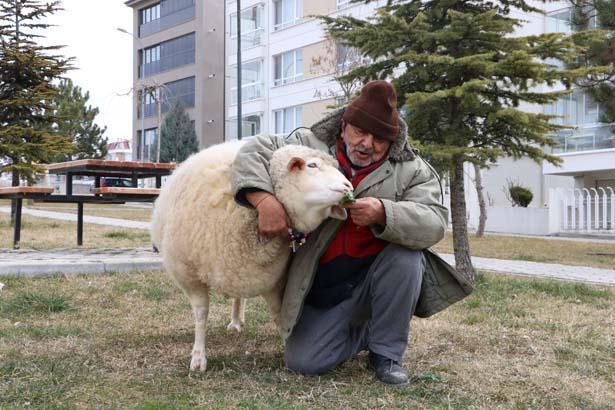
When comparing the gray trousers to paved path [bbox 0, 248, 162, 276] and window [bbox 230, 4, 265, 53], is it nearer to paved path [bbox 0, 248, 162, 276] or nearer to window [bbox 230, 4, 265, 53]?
paved path [bbox 0, 248, 162, 276]

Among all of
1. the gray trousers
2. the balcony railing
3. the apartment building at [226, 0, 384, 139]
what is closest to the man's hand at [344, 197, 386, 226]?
the gray trousers

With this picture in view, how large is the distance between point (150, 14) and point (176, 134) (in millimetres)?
12665

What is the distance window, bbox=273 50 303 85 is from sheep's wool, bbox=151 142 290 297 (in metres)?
24.6

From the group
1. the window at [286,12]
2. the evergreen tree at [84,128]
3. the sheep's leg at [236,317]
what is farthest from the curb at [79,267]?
the evergreen tree at [84,128]

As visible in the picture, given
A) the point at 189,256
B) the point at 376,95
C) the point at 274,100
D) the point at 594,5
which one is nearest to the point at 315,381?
the point at 189,256

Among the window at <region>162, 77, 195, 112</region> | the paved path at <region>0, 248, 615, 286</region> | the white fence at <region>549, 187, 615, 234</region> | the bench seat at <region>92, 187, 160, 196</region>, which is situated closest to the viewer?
the paved path at <region>0, 248, 615, 286</region>

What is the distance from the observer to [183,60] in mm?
42500

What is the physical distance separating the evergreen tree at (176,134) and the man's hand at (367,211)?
35863 mm

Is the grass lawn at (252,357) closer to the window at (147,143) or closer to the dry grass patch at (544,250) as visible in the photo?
the dry grass patch at (544,250)

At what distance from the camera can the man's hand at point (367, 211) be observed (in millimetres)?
2957

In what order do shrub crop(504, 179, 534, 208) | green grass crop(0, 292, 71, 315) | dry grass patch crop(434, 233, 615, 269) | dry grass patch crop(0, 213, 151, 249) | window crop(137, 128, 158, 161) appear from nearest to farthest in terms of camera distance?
green grass crop(0, 292, 71, 315), dry grass patch crop(0, 213, 151, 249), dry grass patch crop(434, 233, 615, 269), shrub crop(504, 179, 534, 208), window crop(137, 128, 158, 161)

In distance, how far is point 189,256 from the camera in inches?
129

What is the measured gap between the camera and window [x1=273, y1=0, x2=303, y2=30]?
27.8 m

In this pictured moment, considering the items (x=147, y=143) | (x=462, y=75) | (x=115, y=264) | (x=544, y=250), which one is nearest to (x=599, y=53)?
(x=544, y=250)
